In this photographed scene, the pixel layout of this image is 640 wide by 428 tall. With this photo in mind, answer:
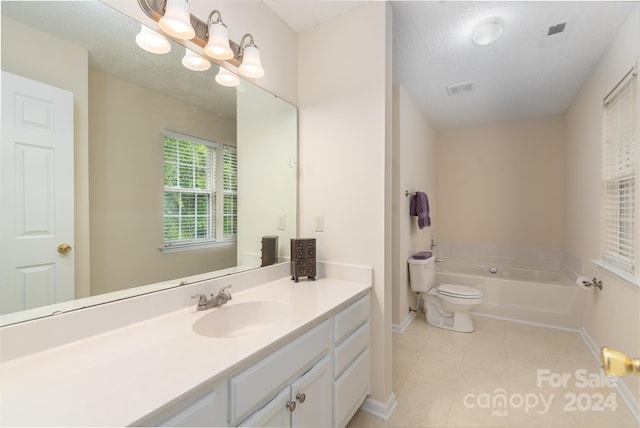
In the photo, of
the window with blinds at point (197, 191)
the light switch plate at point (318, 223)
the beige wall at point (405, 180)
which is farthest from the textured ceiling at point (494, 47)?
the light switch plate at point (318, 223)

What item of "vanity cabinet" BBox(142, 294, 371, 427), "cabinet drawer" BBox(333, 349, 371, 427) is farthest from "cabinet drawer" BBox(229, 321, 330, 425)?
"cabinet drawer" BBox(333, 349, 371, 427)

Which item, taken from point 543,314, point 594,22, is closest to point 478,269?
point 543,314

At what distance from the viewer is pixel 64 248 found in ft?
3.13

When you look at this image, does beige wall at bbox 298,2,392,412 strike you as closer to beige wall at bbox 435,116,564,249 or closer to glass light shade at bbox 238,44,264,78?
glass light shade at bbox 238,44,264,78

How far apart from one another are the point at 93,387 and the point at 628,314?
2.76 metres

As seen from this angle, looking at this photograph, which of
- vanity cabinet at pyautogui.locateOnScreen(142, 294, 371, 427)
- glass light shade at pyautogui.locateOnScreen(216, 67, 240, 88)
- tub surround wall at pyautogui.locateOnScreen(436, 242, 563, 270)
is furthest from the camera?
tub surround wall at pyautogui.locateOnScreen(436, 242, 563, 270)

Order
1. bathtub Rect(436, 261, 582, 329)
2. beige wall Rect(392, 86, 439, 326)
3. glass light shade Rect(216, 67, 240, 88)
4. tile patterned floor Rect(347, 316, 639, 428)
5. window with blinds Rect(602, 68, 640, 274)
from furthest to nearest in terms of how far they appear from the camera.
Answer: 1. bathtub Rect(436, 261, 582, 329)
2. beige wall Rect(392, 86, 439, 326)
3. window with blinds Rect(602, 68, 640, 274)
4. tile patterned floor Rect(347, 316, 639, 428)
5. glass light shade Rect(216, 67, 240, 88)

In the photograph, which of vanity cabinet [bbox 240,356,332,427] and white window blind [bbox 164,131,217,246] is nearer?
vanity cabinet [bbox 240,356,332,427]

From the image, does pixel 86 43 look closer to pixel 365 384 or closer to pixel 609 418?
pixel 365 384

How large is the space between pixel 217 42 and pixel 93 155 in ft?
2.49

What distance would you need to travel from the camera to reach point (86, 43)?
3.30 feet

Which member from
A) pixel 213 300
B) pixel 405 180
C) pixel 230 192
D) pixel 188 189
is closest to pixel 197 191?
pixel 188 189

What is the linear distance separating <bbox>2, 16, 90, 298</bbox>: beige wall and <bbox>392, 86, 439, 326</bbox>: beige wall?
2181 mm

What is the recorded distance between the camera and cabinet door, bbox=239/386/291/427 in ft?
2.87
